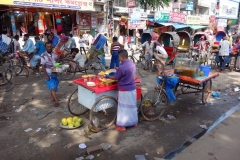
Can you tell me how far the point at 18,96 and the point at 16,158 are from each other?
10.5 ft

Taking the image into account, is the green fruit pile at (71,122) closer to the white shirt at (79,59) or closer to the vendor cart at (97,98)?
the vendor cart at (97,98)

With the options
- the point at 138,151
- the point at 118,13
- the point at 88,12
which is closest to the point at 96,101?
the point at 138,151

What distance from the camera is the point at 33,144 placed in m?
3.55

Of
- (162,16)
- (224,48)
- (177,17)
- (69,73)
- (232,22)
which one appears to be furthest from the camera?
(232,22)

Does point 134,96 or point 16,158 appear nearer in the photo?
point 16,158

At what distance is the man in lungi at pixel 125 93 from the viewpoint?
3703mm

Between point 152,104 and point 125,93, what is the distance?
3.47ft

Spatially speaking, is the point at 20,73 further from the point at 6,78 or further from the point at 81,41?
the point at 81,41

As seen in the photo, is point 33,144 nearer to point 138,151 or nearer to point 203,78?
point 138,151

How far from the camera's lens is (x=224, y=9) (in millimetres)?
35094

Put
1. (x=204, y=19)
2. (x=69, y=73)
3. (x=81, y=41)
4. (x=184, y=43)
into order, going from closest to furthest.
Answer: (x=69, y=73)
(x=184, y=43)
(x=81, y=41)
(x=204, y=19)

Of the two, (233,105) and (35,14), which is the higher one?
(35,14)

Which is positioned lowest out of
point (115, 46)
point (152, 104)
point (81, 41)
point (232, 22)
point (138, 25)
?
point (152, 104)

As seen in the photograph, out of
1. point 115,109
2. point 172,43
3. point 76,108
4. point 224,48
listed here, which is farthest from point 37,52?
point 224,48
